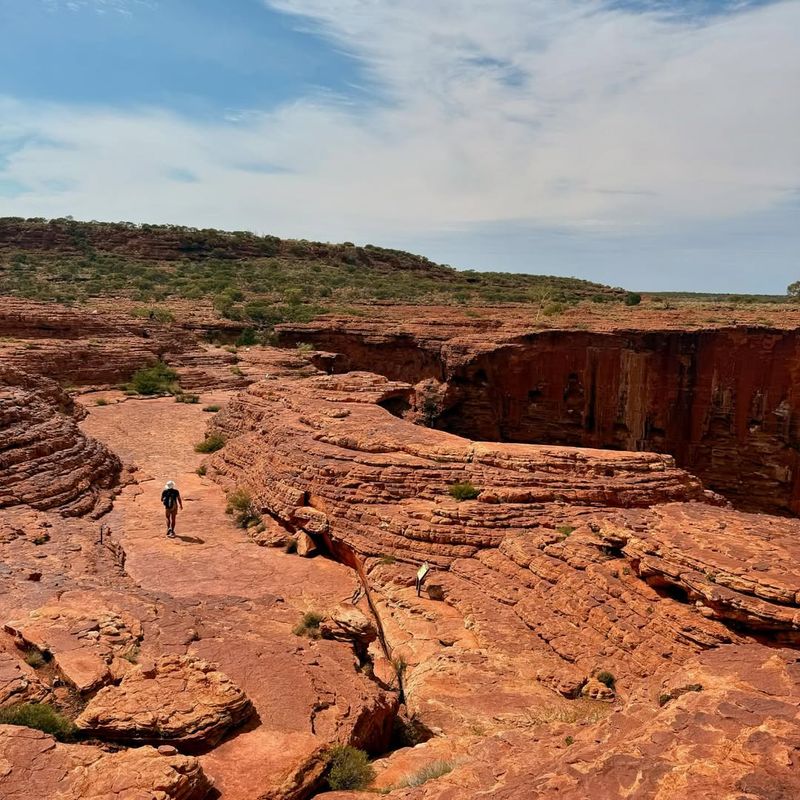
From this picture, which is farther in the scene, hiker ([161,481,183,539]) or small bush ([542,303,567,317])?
small bush ([542,303,567,317])

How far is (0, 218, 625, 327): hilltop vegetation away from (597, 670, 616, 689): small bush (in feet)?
94.2

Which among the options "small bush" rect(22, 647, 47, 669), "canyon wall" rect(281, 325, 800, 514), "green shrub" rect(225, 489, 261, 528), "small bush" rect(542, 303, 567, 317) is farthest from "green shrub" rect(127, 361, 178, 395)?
"small bush" rect(22, 647, 47, 669)

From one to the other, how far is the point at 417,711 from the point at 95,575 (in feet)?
16.5

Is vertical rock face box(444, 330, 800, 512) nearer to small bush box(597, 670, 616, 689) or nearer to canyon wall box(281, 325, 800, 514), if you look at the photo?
canyon wall box(281, 325, 800, 514)

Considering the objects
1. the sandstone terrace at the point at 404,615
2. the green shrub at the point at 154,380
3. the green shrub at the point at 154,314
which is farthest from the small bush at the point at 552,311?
the green shrub at the point at 154,314

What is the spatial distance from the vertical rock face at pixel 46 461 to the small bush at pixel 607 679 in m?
9.95

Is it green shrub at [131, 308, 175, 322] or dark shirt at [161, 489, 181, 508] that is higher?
green shrub at [131, 308, 175, 322]

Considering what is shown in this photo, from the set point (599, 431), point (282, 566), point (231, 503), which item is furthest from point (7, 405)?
point (599, 431)

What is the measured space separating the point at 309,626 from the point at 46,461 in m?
7.96

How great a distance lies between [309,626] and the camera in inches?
322

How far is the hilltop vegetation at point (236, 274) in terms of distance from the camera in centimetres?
4356

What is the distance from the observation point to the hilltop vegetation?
4356cm

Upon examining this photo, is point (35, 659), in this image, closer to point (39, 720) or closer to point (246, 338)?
point (39, 720)

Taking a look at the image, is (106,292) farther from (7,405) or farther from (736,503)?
(736,503)
